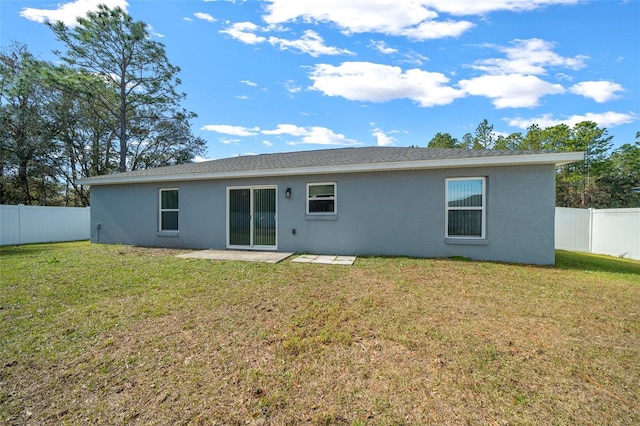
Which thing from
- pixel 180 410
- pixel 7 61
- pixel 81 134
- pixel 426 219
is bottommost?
pixel 180 410

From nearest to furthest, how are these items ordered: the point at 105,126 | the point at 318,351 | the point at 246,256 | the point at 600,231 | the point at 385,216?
the point at 318,351, the point at 246,256, the point at 385,216, the point at 600,231, the point at 105,126

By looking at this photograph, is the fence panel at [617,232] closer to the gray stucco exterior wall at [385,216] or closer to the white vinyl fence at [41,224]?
the gray stucco exterior wall at [385,216]

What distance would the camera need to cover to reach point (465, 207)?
7.74 meters

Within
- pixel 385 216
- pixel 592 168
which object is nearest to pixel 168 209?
pixel 385 216

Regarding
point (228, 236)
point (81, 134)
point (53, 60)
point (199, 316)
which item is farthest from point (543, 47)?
point (81, 134)

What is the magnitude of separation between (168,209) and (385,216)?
770 centimetres

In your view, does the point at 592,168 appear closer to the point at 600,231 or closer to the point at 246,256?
the point at 600,231

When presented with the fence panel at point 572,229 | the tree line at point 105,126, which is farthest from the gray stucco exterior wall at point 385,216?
the tree line at point 105,126

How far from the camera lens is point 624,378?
2.44 meters

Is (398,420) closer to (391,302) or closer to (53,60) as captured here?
(391,302)

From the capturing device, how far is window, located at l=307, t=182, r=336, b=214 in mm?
8664

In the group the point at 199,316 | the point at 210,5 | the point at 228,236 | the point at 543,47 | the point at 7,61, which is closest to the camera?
the point at 199,316

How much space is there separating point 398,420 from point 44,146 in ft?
84.5

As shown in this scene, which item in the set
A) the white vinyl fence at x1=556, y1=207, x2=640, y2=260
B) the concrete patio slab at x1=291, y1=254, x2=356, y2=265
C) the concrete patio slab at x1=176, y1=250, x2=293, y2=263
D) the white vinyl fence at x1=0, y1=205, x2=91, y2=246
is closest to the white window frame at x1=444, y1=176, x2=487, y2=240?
the concrete patio slab at x1=291, y1=254, x2=356, y2=265
